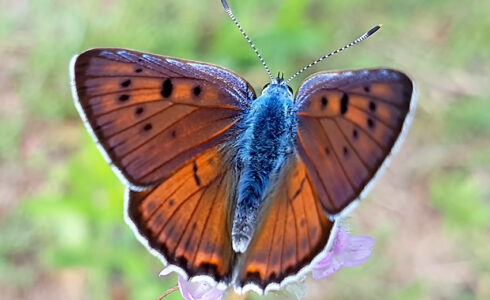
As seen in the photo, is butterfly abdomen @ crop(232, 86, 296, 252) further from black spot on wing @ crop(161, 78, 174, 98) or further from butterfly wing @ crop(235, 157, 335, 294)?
black spot on wing @ crop(161, 78, 174, 98)

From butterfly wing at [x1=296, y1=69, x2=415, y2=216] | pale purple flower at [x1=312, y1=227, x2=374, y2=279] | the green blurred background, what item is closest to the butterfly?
butterfly wing at [x1=296, y1=69, x2=415, y2=216]

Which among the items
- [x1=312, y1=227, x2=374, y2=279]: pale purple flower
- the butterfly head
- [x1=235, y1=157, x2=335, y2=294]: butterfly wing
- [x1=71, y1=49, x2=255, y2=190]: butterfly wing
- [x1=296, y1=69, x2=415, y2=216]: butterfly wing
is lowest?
[x1=312, y1=227, x2=374, y2=279]: pale purple flower

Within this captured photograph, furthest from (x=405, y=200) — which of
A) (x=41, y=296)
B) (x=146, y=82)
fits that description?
(x=146, y=82)

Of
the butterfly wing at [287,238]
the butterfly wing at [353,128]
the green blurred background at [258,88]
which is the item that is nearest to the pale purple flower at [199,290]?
the butterfly wing at [287,238]

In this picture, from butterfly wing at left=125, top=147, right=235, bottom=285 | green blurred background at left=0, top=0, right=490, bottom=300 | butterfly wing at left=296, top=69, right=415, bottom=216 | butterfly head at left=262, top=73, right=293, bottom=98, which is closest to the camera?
butterfly wing at left=296, top=69, right=415, bottom=216

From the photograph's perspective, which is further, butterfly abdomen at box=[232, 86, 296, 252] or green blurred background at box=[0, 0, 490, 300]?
green blurred background at box=[0, 0, 490, 300]

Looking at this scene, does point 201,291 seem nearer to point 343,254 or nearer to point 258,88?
point 343,254
